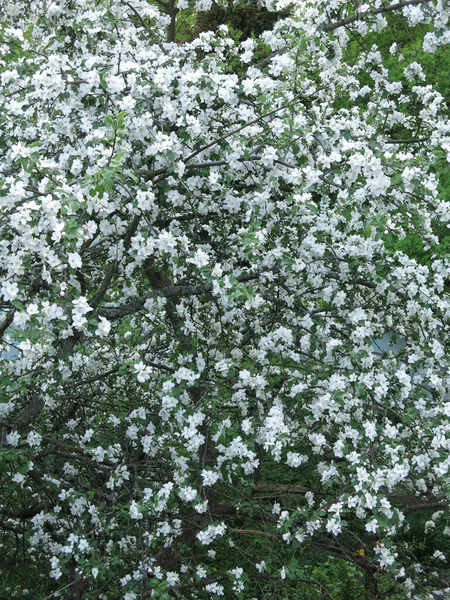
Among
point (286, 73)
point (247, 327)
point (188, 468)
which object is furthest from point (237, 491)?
point (286, 73)

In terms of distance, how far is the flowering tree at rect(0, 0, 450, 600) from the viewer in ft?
11.8

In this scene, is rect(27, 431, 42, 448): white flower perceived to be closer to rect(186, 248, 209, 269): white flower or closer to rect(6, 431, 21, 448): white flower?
rect(6, 431, 21, 448): white flower

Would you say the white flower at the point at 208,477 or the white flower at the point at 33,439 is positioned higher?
the white flower at the point at 33,439

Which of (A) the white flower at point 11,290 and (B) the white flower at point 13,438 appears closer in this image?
(A) the white flower at point 11,290

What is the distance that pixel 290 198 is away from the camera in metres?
3.66

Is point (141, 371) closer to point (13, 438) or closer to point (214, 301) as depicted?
point (13, 438)

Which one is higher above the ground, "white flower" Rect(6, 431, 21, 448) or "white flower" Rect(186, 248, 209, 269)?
"white flower" Rect(186, 248, 209, 269)

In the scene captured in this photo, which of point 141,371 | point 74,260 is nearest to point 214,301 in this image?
point 141,371

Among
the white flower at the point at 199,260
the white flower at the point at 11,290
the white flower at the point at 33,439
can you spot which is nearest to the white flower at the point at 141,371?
the white flower at the point at 199,260

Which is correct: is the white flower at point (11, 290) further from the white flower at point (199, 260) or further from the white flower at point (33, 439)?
the white flower at point (33, 439)

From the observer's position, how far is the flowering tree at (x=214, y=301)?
11.8 ft

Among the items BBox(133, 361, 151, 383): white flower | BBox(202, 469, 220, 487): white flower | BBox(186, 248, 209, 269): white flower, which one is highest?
BBox(186, 248, 209, 269): white flower

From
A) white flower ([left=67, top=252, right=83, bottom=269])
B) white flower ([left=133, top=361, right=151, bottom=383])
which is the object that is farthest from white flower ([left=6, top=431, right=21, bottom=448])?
white flower ([left=67, top=252, right=83, bottom=269])

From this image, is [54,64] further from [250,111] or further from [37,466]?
[37,466]
